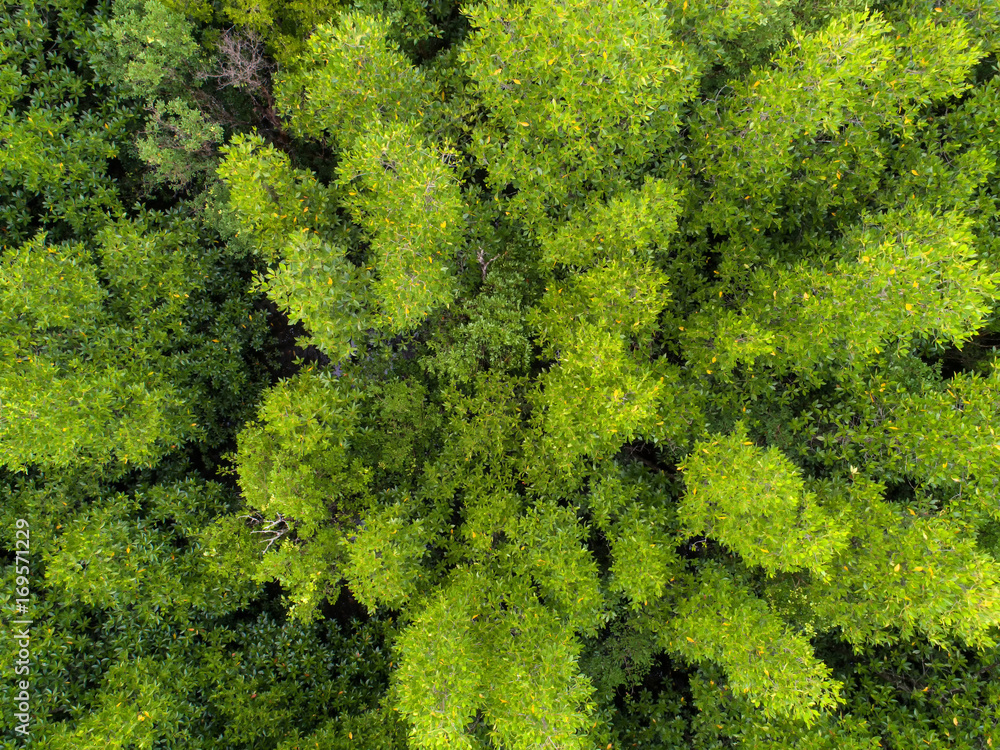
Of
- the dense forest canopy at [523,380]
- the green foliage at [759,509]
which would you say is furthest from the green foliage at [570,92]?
the green foliage at [759,509]

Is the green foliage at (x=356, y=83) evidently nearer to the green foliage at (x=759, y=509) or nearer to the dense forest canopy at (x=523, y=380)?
the dense forest canopy at (x=523, y=380)

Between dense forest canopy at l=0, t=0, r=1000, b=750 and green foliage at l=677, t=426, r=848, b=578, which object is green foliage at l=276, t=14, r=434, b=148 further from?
green foliage at l=677, t=426, r=848, b=578

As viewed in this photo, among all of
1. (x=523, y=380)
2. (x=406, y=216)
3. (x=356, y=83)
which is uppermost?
(x=356, y=83)

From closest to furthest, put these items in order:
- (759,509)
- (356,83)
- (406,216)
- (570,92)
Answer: (759,509) < (570,92) < (406,216) < (356,83)

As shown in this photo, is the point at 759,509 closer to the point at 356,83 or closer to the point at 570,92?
the point at 570,92

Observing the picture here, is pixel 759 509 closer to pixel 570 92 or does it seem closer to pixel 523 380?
pixel 523 380

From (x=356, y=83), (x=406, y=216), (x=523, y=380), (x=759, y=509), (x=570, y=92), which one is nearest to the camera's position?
(x=759, y=509)

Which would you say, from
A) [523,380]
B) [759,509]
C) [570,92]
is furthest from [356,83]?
[759,509]

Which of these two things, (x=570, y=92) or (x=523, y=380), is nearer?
(x=570, y=92)

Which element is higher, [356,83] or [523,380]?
[356,83]
